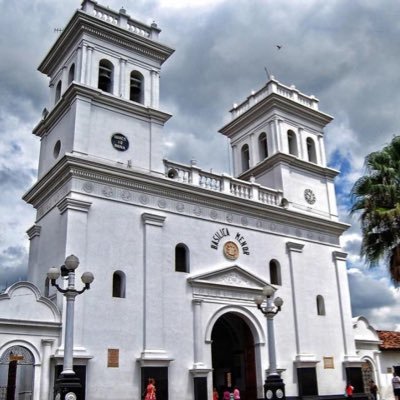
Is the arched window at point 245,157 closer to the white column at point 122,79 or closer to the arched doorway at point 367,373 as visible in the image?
the white column at point 122,79

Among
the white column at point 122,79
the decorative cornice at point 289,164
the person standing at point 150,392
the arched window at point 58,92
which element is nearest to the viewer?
the person standing at point 150,392

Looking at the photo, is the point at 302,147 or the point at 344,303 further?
the point at 302,147

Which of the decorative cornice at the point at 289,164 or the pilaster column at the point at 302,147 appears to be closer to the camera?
the decorative cornice at the point at 289,164

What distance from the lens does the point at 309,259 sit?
27094mm

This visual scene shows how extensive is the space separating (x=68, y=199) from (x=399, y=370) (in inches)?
795

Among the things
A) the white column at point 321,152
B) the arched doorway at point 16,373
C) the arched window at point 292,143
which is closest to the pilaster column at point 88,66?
the arched doorway at point 16,373

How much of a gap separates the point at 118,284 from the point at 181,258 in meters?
3.23

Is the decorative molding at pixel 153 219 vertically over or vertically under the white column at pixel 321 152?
under

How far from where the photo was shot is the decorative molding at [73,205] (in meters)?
20.0

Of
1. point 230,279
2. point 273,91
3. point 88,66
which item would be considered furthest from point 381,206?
point 88,66

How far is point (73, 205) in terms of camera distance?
20109mm

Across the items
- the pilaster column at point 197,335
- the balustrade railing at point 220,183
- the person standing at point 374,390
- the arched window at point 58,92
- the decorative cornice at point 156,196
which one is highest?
the arched window at point 58,92

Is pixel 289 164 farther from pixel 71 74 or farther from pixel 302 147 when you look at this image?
pixel 71 74

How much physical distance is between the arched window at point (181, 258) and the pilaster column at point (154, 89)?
20.8 ft
